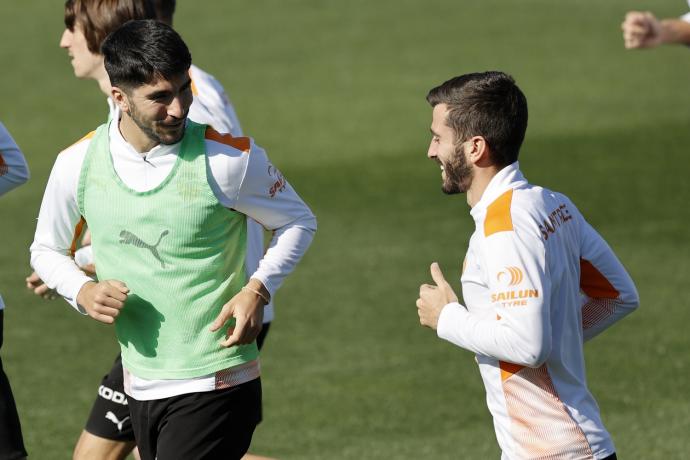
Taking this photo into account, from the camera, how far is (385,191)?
14688 mm

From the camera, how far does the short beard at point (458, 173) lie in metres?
4.38

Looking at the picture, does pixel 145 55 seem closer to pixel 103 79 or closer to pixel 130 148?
pixel 130 148

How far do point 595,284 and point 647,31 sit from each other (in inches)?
50.7

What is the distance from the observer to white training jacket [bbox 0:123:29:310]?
214 inches

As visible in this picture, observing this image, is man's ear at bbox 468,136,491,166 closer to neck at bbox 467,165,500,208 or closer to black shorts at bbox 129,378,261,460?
neck at bbox 467,165,500,208

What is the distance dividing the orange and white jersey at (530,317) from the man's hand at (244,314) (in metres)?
0.66

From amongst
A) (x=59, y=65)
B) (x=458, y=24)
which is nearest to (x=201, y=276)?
(x=59, y=65)

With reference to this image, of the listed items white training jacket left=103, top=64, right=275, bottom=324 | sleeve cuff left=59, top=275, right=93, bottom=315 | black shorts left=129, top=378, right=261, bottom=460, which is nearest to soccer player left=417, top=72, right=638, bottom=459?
black shorts left=129, top=378, right=261, bottom=460

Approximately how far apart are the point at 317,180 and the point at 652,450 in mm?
8562

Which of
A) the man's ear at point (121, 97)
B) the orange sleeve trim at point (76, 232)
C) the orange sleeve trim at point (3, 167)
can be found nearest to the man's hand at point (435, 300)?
the man's ear at point (121, 97)

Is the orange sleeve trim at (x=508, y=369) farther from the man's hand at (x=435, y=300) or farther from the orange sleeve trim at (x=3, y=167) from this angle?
the orange sleeve trim at (x=3, y=167)

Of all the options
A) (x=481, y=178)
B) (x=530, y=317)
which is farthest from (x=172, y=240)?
(x=530, y=317)

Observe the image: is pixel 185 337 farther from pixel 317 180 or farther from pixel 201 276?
pixel 317 180

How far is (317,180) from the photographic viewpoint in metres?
15.4
